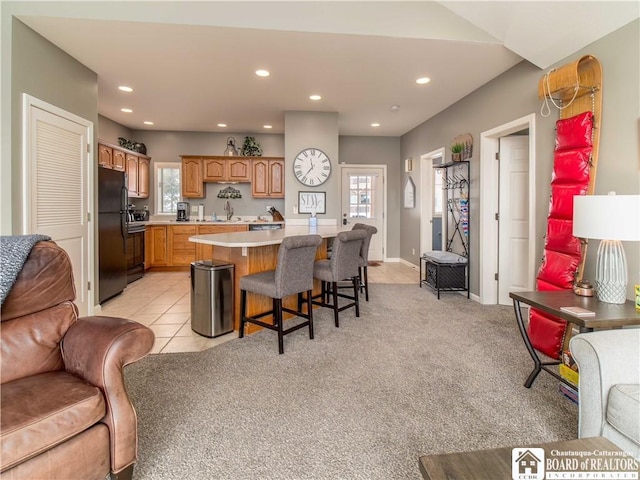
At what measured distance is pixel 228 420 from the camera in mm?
1870

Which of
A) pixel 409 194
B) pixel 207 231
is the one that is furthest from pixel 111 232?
pixel 409 194

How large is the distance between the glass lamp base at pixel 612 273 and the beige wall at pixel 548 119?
591mm

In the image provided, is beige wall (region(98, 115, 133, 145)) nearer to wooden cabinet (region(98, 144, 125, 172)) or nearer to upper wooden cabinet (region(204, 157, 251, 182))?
wooden cabinet (region(98, 144, 125, 172))

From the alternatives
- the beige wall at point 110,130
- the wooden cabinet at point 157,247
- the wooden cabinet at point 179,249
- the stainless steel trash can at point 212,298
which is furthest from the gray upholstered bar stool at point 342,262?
the beige wall at point 110,130

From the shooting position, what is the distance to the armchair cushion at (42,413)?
1.05 metres

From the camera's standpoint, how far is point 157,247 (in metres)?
6.25

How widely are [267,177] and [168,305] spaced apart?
335 cm

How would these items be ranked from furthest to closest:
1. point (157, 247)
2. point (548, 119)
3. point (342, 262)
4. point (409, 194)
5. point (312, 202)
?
point (409, 194)
point (157, 247)
point (312, 202)
point (342, 262)
point (548, 119)

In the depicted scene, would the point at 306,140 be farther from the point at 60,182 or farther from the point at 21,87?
the point at 21,87

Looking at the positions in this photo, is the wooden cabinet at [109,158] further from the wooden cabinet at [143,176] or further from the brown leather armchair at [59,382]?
the brown leather armchair at [59,382]

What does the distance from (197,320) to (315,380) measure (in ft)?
4.58

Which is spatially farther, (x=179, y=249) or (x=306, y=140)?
(x=179, y=249)

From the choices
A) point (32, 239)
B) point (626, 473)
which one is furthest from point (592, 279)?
point (32, 239)

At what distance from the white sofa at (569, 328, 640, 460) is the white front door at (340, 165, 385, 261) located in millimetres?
5835
